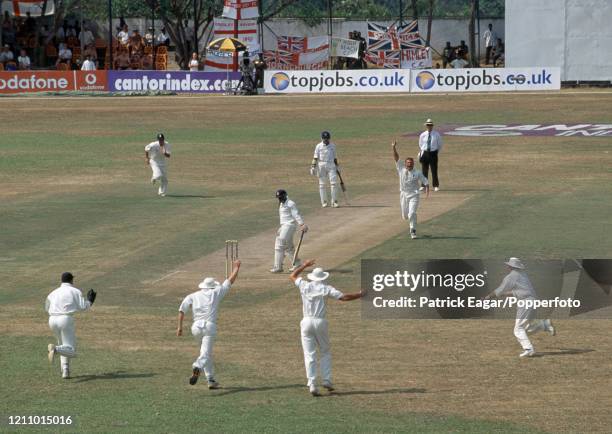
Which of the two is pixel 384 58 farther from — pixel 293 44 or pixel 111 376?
pixel 111 376

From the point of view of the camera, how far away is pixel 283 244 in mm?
28359

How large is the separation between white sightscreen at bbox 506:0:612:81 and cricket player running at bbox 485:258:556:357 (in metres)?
51.4

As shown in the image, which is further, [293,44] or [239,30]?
[293,44]

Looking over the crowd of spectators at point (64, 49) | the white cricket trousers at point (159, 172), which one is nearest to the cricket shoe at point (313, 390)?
the white cricket trousers at point (159, 172)

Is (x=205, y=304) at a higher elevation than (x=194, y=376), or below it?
higher

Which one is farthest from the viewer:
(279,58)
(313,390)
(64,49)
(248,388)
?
(64,49)

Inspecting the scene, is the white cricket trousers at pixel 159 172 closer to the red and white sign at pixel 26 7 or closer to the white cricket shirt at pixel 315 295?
the white cricket shirt at pixel 315 295

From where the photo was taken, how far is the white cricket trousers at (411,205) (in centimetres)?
3164

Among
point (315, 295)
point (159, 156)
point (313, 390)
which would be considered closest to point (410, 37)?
point (159, 156)

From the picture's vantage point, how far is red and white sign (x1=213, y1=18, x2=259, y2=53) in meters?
74.9

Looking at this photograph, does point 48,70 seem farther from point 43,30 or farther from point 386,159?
point 386,159

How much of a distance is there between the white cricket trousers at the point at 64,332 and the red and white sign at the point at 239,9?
182ft

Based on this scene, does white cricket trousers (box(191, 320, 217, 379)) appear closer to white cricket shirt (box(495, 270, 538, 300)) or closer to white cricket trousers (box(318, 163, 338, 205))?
white cricket shirt (box(495, 270, 538, 300))

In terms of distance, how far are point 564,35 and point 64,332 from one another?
55608mm
